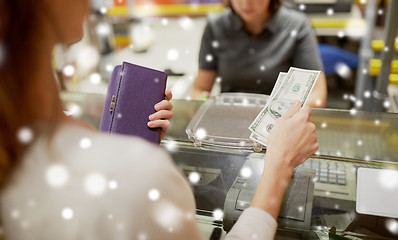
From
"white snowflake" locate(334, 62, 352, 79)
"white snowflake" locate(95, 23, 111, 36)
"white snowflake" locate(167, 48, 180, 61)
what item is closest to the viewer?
"white snowflake" locate(167, 48, 180, 61)

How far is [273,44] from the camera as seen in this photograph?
75.7 inches

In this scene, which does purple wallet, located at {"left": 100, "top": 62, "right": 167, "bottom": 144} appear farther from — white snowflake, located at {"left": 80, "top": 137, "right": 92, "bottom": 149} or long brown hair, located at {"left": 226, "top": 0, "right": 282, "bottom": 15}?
long brown hair, located at {"left": 226, "top": 0, "right": 282, "bottom": 15}

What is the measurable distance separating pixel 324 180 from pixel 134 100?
560 millimetres

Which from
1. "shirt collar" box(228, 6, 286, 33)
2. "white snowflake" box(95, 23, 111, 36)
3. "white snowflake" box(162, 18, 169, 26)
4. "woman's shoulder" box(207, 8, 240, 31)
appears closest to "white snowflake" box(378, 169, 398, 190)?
"shirt collar" box(228, 6, 286, 33)

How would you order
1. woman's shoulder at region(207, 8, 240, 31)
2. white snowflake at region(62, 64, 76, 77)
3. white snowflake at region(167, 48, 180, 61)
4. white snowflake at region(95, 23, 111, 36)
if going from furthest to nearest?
white snowflake at region(95, 23, 111, 36)
white snowflake at region(167, 48, 180, 61)
woman's shoulder at region(207, 8, 240, 31)
white snowflake at region(62, 64, 76, 77)

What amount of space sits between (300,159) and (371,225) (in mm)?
238

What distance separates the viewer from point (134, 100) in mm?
972

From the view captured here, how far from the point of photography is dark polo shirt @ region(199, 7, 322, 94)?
72.9 inches

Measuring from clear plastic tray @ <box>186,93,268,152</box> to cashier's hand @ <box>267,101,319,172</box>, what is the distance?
129 mm

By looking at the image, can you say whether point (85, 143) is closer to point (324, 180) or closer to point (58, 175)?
point (58, 175)

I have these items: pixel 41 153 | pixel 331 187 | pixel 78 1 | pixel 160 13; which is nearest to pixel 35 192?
pixel 41 153

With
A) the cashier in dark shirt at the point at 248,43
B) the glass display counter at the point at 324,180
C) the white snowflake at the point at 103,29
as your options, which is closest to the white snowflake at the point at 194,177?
the glass display counter at the point at 324,180

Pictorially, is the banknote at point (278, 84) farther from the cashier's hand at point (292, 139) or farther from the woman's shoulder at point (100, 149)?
the woman's shoulder at point (100, 149)

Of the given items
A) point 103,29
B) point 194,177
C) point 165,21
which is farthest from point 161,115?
point 165,21
